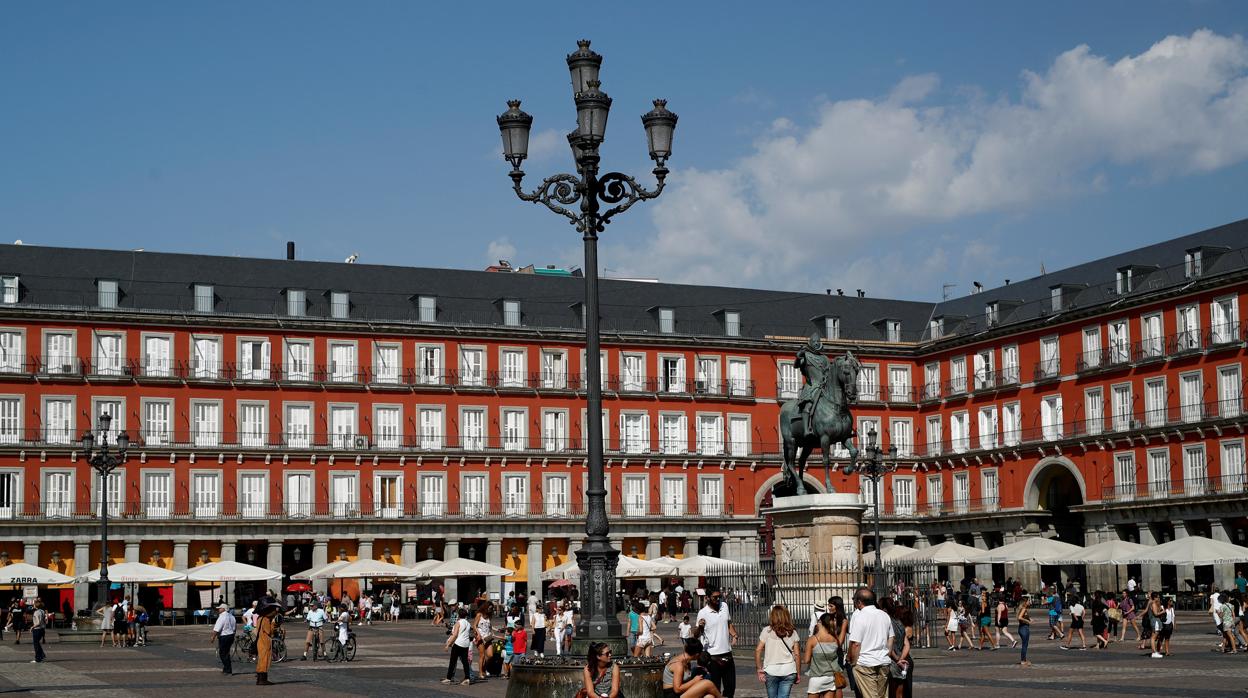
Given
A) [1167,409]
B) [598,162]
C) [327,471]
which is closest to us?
[598,162]

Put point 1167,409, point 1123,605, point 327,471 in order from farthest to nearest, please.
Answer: point 327,471 → point 1167,409 → point 1123,605

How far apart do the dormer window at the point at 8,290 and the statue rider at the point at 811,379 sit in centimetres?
4804

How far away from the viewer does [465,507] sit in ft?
258

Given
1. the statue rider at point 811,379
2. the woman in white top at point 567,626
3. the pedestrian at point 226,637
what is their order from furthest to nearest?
1. the woman in white top at point 567,626
2. the statue rider at point 811,379
3. the pedestrian at point 226,637

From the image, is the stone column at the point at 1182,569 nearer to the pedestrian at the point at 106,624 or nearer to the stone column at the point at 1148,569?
the stone column at the point at 1148,569

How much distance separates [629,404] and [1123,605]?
40.9 m

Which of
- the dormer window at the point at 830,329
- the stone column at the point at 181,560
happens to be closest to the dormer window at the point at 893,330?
the dormer window at the point at 830,329

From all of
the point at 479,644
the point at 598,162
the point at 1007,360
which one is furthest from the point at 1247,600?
the point at 1007,360

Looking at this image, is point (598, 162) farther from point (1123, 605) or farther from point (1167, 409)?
point (1167, 409)

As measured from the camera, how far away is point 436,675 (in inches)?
1302

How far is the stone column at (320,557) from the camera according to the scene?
7562 cm

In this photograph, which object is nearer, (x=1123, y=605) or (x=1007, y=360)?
(x=1123, y=605)

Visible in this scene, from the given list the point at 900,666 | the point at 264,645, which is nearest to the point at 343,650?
the point at 264,645

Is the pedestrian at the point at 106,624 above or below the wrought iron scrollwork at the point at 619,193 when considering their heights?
below
